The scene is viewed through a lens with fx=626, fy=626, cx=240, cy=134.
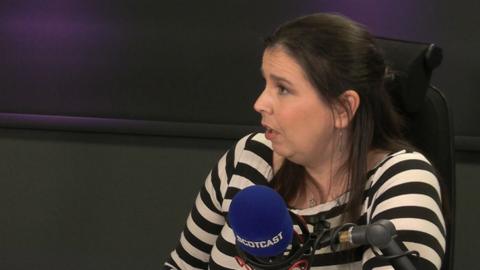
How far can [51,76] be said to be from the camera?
7.18ft

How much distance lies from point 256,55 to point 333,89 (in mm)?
1044

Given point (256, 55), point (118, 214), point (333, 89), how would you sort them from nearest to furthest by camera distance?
point (333, 89) < point (256, 55) < point (118, 214)

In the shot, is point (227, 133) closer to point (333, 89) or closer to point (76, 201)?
point (76, 201)

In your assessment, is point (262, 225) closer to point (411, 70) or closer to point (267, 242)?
point (267, 242)

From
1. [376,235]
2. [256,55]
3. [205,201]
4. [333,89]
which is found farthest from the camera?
[256,55]

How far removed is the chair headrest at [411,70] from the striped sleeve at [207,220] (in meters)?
0.34

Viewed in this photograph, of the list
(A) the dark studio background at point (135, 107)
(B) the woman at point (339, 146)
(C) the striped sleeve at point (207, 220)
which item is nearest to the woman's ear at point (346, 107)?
(B) the woman at point (339, 146)

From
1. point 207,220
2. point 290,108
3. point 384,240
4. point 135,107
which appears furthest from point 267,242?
point 135,107

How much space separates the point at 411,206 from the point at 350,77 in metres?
0.25

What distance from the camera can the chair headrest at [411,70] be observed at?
1172mm

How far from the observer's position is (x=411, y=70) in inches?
46.1

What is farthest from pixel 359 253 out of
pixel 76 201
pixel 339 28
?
pixel 76 201

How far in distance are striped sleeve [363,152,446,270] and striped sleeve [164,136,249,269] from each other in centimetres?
32

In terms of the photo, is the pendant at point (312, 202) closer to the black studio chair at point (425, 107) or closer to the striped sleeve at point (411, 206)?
the striped sleeve at point (411, 206)
